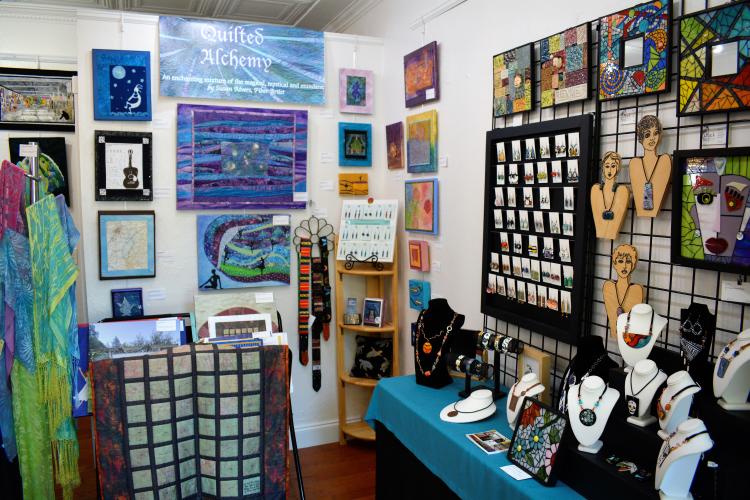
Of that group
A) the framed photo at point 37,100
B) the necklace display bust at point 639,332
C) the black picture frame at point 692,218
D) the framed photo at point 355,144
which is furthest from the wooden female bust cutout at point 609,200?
the framed photo at point 37,100

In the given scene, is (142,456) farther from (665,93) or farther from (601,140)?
(665,93)

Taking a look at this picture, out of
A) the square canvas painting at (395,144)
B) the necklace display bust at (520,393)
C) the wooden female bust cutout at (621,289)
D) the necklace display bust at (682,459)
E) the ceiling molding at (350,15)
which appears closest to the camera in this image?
the necklace display bust at (682,459)

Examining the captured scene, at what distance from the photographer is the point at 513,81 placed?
2676mm

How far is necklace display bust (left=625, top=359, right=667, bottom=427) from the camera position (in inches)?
68.1

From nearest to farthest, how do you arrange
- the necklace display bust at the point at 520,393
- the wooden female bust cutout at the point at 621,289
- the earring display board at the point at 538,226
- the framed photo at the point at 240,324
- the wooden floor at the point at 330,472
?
the wooden female bust cutout at the point at 621,289
the necklace display bust at the point at 520,393
the earring display board at the point at 538,226
the framed photo at the point at 240,324
the wooden floor at the point at 330,472

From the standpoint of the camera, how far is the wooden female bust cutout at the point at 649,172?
1.93 meters

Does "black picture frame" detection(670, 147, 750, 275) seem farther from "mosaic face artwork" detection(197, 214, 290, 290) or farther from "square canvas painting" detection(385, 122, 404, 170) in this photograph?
"mosaic face artwork" detection(197, 214, 290, 290)

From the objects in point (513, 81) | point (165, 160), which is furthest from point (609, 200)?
point (165, 160)

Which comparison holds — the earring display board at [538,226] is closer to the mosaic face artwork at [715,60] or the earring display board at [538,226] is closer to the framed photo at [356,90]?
the mosaic face artwork at [715,60]

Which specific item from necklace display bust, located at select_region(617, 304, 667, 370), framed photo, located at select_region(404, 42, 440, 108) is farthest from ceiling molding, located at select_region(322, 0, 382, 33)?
necklace display bust, located at select_region(617, 304, 667, 370)

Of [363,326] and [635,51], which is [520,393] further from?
[363,326]

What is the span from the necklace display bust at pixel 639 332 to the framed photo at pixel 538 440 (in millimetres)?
296

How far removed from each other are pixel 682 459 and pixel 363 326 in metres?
2.58

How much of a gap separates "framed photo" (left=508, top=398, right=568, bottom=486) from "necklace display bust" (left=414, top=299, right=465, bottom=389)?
704 millimetres
